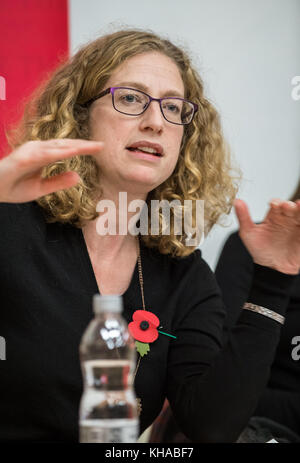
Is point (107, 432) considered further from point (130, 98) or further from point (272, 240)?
point (130, 98)

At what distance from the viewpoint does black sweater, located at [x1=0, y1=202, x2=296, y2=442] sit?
1.00 meters

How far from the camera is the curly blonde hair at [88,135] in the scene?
1.25 m

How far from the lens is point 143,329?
1.11 m

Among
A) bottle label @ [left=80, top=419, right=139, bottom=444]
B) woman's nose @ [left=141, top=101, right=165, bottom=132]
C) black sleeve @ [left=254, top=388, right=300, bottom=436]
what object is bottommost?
black sleeve @ [left=254, top=388, right=300, bottom=436]

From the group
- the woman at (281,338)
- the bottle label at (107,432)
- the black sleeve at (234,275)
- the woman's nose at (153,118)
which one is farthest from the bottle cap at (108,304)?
the black sleeve at (234,275)

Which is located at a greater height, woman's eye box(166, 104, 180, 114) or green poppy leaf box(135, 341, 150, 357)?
woman's eye box(166, 104, 180, 114)

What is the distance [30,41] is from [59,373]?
3.76 ft

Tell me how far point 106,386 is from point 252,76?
Result: 154 centimetres

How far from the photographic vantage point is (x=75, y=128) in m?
1.30

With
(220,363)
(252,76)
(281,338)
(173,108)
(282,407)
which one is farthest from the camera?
(252,76)

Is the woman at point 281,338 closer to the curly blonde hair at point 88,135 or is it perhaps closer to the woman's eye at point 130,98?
the curly blonde hair at point 88,135

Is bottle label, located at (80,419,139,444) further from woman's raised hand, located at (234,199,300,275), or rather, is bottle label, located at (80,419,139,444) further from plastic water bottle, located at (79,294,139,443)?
woman's raised hand, located at (234,199,300,275)

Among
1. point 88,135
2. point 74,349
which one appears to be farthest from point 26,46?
point 74,349

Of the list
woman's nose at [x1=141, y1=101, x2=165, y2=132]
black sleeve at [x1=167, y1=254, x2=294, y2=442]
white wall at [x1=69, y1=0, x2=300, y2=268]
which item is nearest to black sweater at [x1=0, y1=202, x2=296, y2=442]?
black sleeve at [x1=167, y1=254, x2=294, y2=442]
